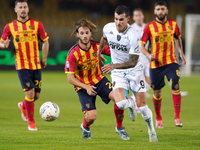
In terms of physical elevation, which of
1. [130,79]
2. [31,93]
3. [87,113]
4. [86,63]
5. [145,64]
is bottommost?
[145,64]

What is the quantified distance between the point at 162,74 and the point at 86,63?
1873 mm

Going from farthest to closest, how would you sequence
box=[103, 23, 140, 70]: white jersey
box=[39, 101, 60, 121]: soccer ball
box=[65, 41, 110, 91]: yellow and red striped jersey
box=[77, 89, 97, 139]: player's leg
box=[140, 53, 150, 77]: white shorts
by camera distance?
box=[140, 53, 150, 77]: white shorts, box=[39, 101, 60, 121]: soccer ball, box=[65, 41, 110, 91]: yellow and red striped jersey, box=[77, 89, 97, 139]: player's leg, box=[103, 23, 140, 70]: white jersey

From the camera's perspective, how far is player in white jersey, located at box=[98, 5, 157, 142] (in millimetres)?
5324

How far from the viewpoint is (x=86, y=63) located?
587 centimetres

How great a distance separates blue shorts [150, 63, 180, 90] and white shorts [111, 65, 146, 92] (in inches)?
56.9

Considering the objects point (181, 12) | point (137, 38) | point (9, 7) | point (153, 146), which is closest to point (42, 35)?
point (137, 38)

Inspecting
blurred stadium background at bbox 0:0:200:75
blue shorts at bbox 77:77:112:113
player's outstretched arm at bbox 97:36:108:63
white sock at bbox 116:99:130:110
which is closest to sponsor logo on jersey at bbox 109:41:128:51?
player's outstretched arm at bbox 97:36:108:63

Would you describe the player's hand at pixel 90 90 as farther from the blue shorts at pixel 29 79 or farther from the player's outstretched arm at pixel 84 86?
the blue shorts at pixel 29 79

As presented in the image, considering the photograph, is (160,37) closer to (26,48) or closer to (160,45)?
(160,45)

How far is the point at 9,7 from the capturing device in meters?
24.6

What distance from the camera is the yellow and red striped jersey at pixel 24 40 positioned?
6586 mm

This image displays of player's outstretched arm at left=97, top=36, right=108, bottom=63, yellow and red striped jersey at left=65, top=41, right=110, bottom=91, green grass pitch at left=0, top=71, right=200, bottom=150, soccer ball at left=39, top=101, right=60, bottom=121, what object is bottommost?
green grass pitch at left=0, top=71, right=200, bottom=150

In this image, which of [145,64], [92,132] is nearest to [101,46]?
[92,132]

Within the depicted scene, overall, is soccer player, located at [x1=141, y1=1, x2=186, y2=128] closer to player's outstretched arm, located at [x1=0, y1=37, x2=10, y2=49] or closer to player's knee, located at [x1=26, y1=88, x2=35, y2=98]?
player's knee, located at [x1=26, y1=88, x2=35, y2=98]
